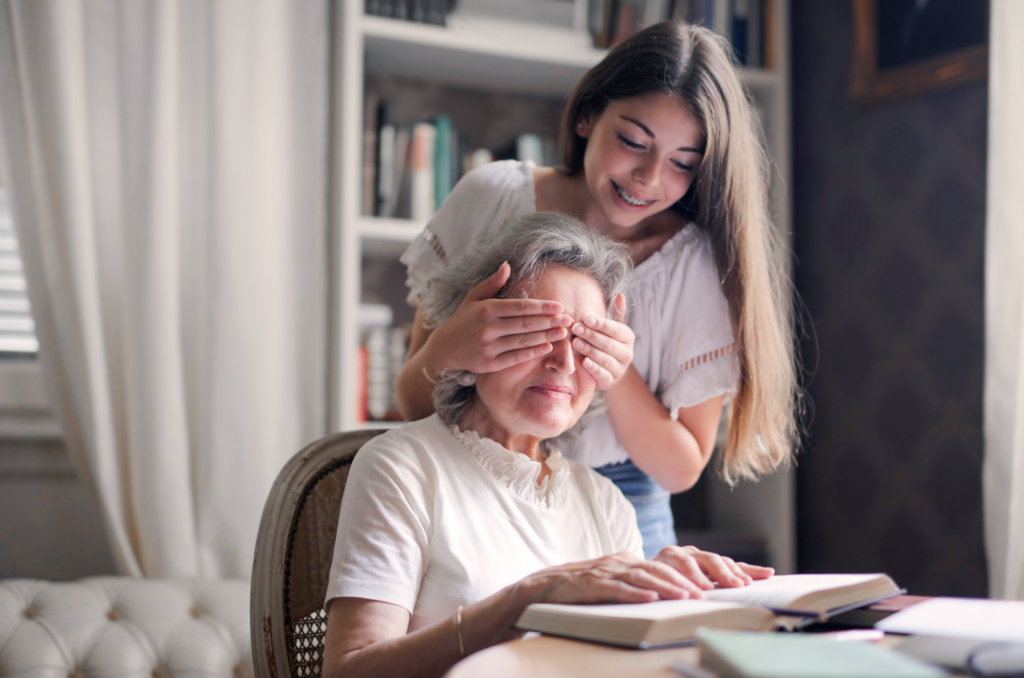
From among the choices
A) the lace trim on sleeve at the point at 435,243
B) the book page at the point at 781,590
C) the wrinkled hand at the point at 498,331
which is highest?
the lace trim on sleeve at the point at 435,243

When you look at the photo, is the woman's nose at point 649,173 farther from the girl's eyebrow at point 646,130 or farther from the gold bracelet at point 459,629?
the gold bracelet at point 459,629

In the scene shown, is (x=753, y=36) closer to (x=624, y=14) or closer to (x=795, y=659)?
(x=624, y=14)

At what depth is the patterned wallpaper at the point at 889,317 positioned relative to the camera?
6.77 ft

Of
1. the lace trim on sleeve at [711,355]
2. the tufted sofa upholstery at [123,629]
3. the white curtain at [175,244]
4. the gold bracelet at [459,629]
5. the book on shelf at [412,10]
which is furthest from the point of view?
the book on shelf at [412,10]

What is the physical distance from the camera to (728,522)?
2656 mm

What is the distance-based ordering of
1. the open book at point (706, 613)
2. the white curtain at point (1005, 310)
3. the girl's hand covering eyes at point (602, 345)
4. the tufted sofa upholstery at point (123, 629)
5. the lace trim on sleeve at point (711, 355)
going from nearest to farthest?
1. the open book at point (706, 613)
2. the girl's hand covering eyes at point (602, 345)
3. the lace trim on sleeve at point (711, 355)
4. the tufted sofa upholstery at point (123, 629)
5. the white curtain at point (1005, 310)

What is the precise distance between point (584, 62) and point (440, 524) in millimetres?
1764

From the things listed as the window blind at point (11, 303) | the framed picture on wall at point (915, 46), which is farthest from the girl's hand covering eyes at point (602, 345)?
the window blind at point (11, 303)

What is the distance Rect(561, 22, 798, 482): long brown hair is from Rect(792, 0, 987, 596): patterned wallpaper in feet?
3.15

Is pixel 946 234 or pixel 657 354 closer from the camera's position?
pixel 657 354

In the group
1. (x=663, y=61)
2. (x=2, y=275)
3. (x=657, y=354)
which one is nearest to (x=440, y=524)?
(x=657, y=354)

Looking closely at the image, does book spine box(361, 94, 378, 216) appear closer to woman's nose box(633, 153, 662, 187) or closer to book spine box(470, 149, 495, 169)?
book spine box(470, 149, 495, 169)

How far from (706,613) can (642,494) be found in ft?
2.35

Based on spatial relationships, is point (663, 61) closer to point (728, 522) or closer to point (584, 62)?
point (584, 62)
